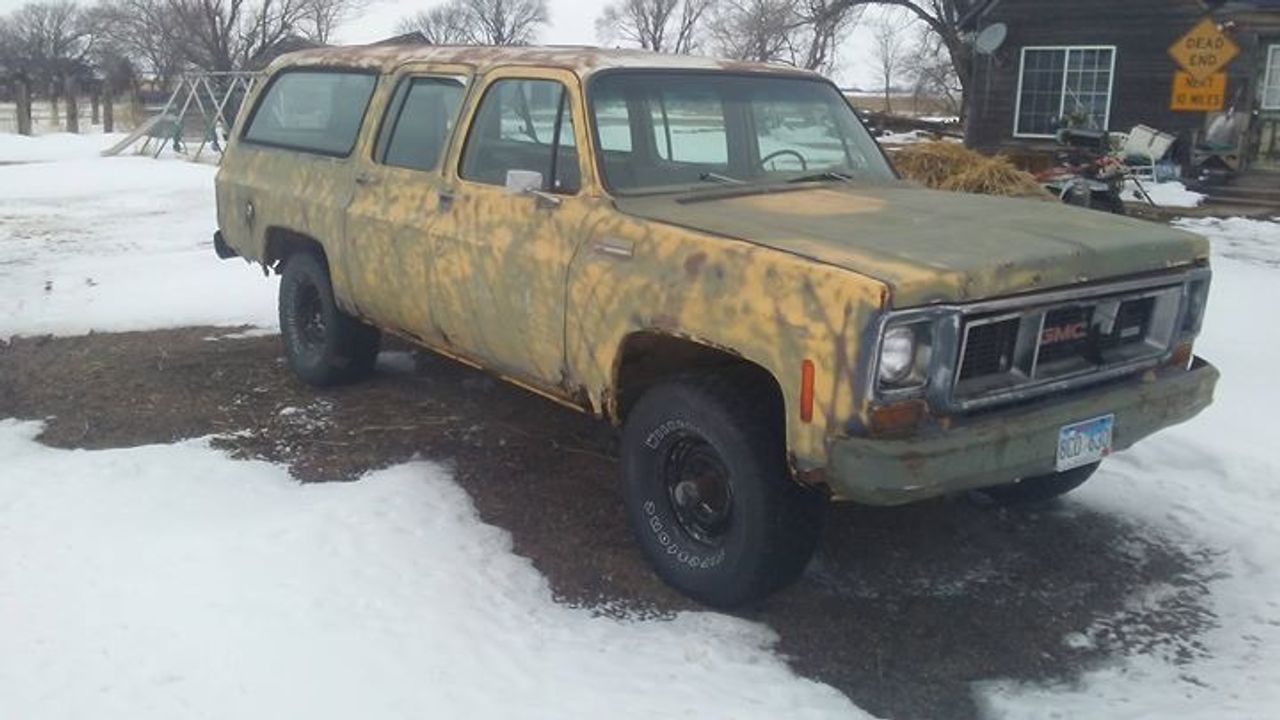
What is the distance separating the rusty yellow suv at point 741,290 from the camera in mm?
3377

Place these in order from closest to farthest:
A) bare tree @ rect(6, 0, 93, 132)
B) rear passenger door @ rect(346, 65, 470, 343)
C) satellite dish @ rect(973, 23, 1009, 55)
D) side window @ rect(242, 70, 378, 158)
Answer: rear passenger door @ rect(346, 65, 470, 343)
side window @ rect(242, 70, 378, 158)
satellite dish @ rect(973, 23, 1009, 55)
bare tree @ rect(6, 0, 93, 132)

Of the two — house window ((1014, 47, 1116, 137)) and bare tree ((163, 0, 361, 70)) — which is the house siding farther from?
bare tree ((163, 0, 361, 70))

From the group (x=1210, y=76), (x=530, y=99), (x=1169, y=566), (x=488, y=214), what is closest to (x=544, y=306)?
(x=488, y=214)

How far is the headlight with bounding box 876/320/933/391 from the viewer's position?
3291 mm

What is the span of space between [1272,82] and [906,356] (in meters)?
18.0

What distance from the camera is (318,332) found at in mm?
6484

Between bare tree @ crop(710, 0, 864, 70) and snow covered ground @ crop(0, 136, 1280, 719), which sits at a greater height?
bare tree @ crop(710, 0, 864, 70)

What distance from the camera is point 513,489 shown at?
5.02 metres

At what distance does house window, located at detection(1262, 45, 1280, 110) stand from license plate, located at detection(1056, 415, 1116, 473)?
17134 millimetres

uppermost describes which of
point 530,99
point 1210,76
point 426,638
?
point 1210,76

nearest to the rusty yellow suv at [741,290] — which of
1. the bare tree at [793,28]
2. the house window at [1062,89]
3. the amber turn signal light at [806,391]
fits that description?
the amber turn signal light at [806,391]

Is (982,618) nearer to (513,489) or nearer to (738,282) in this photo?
(738,282)

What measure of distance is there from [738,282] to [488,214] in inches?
60.2

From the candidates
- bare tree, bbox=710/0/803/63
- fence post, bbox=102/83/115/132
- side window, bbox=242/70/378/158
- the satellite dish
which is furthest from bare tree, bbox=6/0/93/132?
side window, bbox=242/70/378/158
